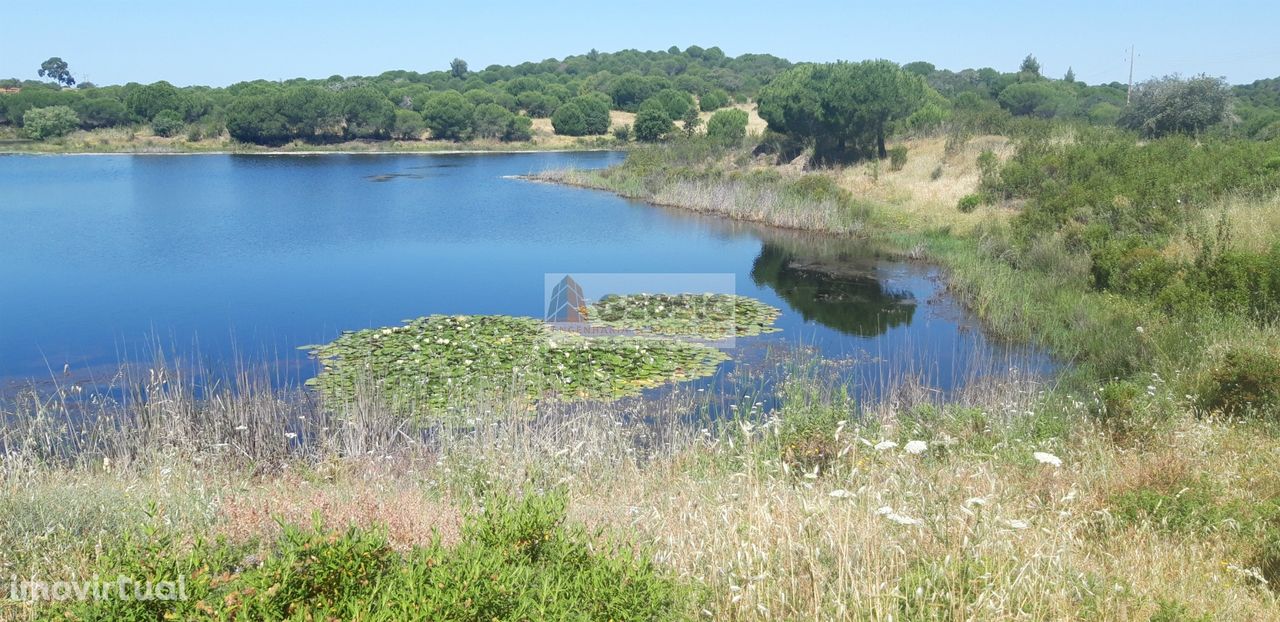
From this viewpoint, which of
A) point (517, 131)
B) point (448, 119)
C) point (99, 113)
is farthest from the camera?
point (517, 131)

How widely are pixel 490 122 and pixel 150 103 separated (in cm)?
2376

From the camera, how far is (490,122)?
208 feet

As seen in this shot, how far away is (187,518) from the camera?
4.09 metres

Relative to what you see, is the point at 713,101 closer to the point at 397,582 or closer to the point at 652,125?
the point at 652,125

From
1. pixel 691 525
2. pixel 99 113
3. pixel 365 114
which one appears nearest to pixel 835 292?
pixel 691 525

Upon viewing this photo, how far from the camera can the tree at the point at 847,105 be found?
99.1ft

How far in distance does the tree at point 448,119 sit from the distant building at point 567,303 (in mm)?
49365

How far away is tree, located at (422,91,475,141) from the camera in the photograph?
2467 inches

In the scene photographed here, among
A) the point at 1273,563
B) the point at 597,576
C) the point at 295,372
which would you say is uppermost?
the point at 597,576

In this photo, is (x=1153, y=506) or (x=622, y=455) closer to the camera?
(x=1153, y=506)

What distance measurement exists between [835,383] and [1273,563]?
19.9 ft

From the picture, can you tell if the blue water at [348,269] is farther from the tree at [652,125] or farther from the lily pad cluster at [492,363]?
the tree at [652,125]

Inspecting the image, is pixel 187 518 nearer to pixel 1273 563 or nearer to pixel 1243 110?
pixel 1273 563

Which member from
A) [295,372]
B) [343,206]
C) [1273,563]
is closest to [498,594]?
[1273,563]
